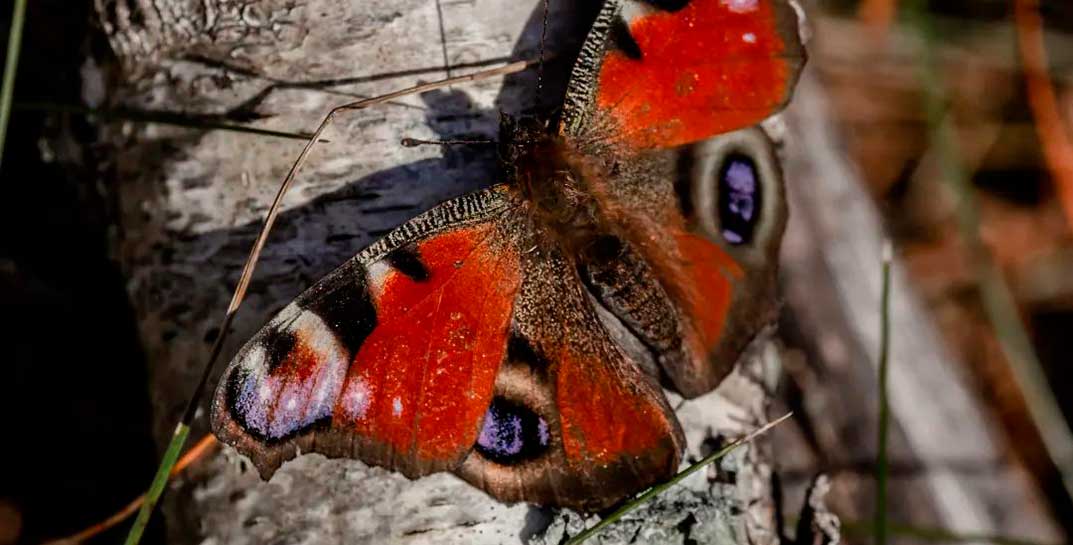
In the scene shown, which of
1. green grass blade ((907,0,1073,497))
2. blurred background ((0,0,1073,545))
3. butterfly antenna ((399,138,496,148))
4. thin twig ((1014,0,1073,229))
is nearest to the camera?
butterfly antenna ((399,138,496,148))

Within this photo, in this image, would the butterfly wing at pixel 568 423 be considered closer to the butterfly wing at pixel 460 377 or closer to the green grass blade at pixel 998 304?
the butterfly wing at pixel 460 377

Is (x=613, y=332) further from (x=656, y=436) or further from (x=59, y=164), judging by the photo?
(x=59, y=164)

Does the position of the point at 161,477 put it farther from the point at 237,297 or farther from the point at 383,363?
the point at 383,363

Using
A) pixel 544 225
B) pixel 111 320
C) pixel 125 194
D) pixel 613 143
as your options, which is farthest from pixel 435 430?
pixel 111 320

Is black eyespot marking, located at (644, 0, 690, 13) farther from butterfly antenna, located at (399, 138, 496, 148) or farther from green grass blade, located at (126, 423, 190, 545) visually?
green grass blade, located at (126, 423, 190, 545)

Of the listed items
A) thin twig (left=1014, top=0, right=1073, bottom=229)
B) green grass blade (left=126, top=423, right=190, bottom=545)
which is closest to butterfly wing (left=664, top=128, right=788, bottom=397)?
green grass blade (left=126, top=423, right=190, bottom=545)

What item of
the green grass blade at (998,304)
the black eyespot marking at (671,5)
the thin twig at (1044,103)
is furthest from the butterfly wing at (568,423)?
the thin twig at (1044,103)
